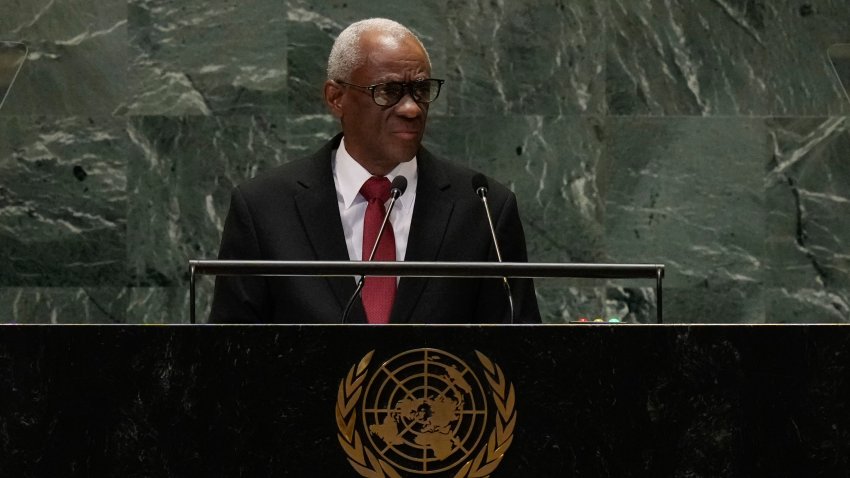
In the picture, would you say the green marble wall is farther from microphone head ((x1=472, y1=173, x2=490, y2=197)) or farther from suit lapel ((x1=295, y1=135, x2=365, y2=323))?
microphone head ((x1=472, y1=173, x2=490, y2=197))

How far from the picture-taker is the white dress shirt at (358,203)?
154 inches

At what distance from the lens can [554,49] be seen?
561 centimetres

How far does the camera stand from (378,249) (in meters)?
3.84

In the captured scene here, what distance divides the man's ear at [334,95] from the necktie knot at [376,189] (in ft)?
0.98

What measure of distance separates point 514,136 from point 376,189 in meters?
1.75

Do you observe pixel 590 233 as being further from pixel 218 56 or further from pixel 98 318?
pixel 98 318

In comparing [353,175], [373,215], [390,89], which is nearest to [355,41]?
Result: [390,89]
